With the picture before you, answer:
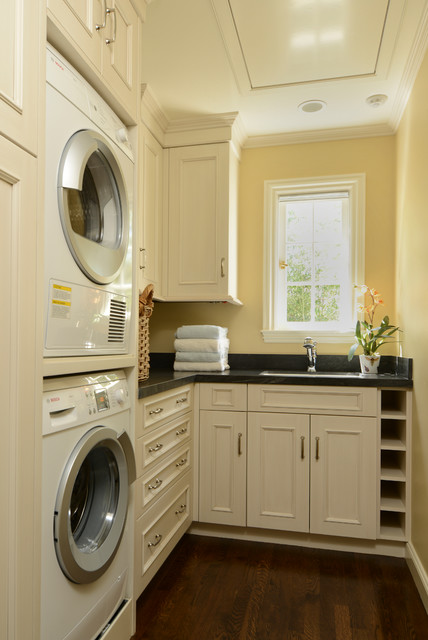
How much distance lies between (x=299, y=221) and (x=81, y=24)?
2.21 metres

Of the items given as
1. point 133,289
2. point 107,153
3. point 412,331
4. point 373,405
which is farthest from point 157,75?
point 373,405

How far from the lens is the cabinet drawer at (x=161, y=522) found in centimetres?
193

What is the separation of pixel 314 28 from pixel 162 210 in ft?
4.48

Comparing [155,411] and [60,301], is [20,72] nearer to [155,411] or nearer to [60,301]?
[60,301]

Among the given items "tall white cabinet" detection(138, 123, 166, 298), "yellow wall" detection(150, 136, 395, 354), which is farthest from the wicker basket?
"yellow wall" detection(150, 136, 395, 354)

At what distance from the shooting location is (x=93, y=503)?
157cm

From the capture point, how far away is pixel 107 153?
5.07 ft

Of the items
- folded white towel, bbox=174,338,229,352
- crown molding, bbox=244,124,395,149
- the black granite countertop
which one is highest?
crown molding, bbox=244,124,395,149

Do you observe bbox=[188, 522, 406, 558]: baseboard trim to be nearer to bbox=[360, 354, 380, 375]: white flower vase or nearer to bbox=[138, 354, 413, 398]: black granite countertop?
bbox=[138, 354, 413, 398]: black granite countertop

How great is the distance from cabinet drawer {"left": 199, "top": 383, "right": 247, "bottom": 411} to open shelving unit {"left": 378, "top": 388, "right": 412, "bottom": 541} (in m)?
0.75

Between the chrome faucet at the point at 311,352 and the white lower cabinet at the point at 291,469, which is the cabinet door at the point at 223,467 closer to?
the white lower cabinet at the point at 291,469

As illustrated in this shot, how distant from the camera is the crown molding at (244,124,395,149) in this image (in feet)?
10.1

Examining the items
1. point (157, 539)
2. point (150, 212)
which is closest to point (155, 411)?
point (157, 539)

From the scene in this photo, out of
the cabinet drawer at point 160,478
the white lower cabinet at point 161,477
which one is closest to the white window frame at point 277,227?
the white lower cabinet at point 161,477
